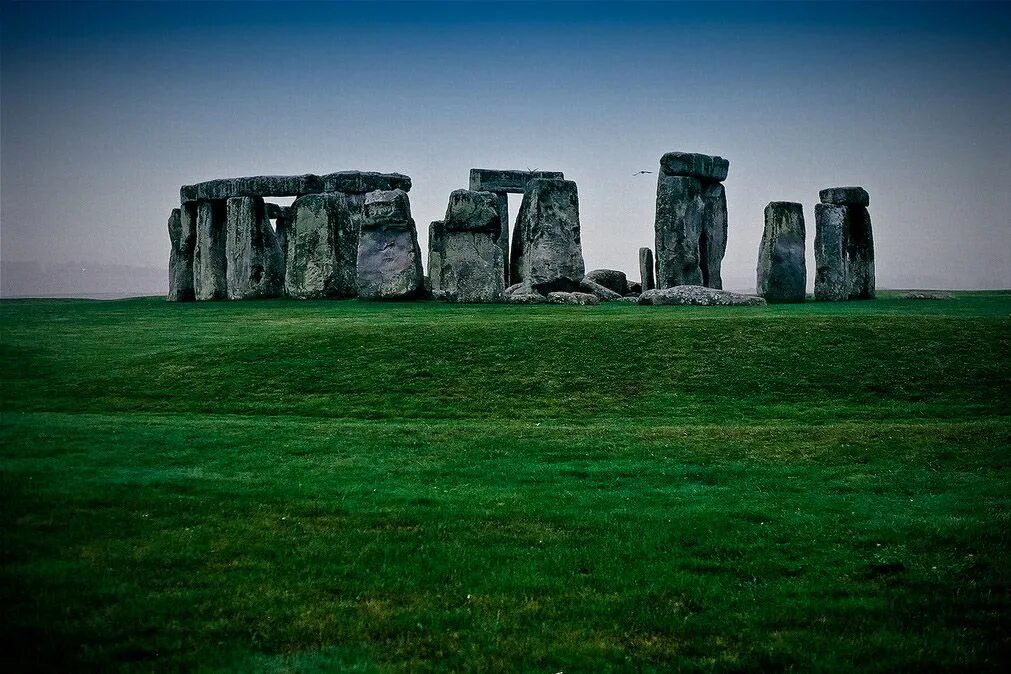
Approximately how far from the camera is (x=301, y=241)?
88.2ft

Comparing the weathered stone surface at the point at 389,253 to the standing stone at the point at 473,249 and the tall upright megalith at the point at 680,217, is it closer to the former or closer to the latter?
the standing stone at the point at 473,249

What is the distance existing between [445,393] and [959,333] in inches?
354

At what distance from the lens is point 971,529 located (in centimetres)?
688

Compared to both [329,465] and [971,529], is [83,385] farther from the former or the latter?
[971,529]

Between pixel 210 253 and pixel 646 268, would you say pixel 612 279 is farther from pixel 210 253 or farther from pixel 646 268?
pixel 210 253

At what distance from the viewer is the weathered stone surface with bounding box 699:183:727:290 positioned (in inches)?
1078

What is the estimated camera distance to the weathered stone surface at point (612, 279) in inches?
1217

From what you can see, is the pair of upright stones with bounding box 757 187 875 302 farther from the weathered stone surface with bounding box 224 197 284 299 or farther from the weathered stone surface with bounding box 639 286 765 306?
the weathered stone surface with bounding box 224 197 284 299

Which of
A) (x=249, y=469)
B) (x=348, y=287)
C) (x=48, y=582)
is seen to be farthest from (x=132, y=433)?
(x=348, y=287)

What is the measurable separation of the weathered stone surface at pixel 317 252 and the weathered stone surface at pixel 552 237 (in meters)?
5.79

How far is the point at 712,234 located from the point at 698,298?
19.6ft

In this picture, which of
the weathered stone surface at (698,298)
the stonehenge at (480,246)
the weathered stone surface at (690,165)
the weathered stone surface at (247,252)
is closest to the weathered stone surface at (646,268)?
the stonehenge at (480,246)

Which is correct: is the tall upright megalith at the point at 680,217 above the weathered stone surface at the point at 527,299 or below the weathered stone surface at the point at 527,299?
above

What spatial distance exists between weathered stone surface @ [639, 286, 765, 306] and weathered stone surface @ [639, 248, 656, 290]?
6.92m
